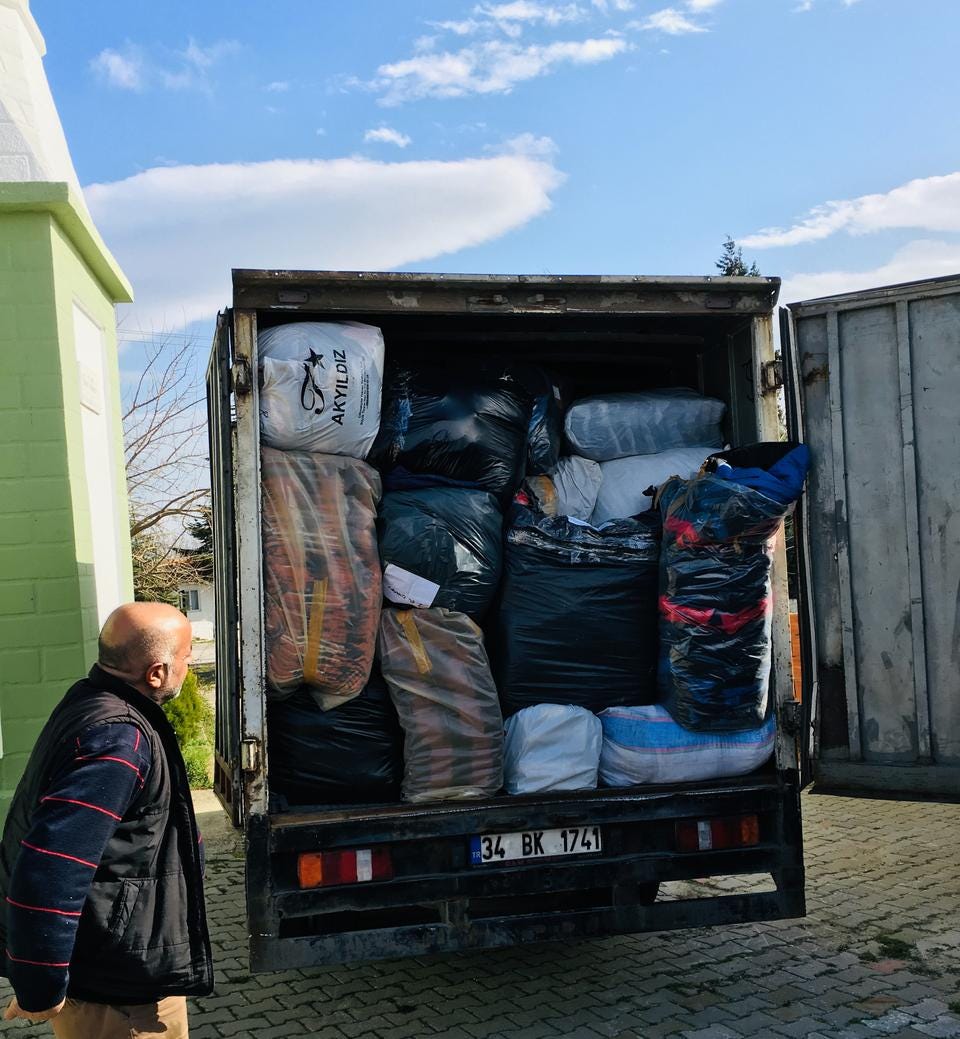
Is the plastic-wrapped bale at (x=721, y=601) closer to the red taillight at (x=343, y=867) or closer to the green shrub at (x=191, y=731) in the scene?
the red taillight at (x=343, y=867)

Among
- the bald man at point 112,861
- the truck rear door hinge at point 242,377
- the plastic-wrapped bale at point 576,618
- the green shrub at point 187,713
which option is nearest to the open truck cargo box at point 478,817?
the truck rear door hinge at point 242,377

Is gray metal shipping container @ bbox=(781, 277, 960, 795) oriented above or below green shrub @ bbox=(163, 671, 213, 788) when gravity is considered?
above

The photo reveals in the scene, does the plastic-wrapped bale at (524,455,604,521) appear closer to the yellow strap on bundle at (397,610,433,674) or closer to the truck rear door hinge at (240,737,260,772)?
the yellow strap on bundle at (397,610,433,674)

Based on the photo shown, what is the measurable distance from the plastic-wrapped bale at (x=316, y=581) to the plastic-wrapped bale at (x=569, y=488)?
78cm

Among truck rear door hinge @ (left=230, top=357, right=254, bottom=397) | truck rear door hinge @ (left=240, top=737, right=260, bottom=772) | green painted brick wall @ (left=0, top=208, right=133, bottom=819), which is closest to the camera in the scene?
truck rear door hinge @ (left=240, top=737, right=260, bottom=772)

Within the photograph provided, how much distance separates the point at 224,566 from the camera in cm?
457

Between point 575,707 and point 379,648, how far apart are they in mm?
719

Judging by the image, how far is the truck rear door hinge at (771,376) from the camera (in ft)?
12.8

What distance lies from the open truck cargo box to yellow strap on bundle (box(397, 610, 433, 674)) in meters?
0.46

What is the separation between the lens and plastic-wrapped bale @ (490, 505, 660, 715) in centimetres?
377

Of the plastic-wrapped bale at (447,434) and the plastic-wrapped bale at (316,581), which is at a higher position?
the plastic-wrapped bale at (447,434)

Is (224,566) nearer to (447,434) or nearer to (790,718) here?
(447,434)

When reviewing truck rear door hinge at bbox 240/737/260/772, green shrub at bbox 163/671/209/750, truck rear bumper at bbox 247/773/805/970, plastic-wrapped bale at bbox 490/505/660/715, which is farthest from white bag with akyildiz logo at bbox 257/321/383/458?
green shrub at bbox 163/671/209/750

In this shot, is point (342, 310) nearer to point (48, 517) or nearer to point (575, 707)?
point (575, 707)
